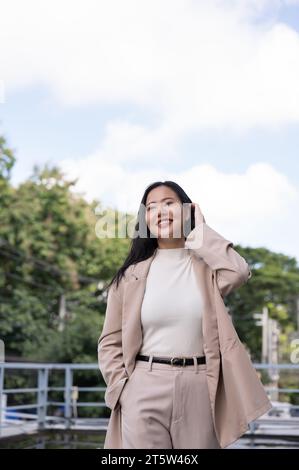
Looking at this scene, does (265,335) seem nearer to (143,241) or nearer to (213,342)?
(143,241)

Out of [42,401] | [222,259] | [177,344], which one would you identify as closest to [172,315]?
[177,344]

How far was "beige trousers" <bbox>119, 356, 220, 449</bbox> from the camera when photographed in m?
1.58

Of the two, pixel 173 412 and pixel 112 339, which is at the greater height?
pixel 112 339

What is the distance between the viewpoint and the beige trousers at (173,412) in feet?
5.18

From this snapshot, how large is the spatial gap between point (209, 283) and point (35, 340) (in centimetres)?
1458

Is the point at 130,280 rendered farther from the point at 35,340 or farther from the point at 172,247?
the point at 35,340

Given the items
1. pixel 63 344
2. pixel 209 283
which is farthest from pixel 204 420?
pixel 63 344

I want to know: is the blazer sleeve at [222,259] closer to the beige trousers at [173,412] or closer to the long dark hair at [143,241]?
the long dark hair at [143,241]

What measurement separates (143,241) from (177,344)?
313mm

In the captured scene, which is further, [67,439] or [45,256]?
[45,256]

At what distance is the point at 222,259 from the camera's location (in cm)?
165

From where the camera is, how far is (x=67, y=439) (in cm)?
582
